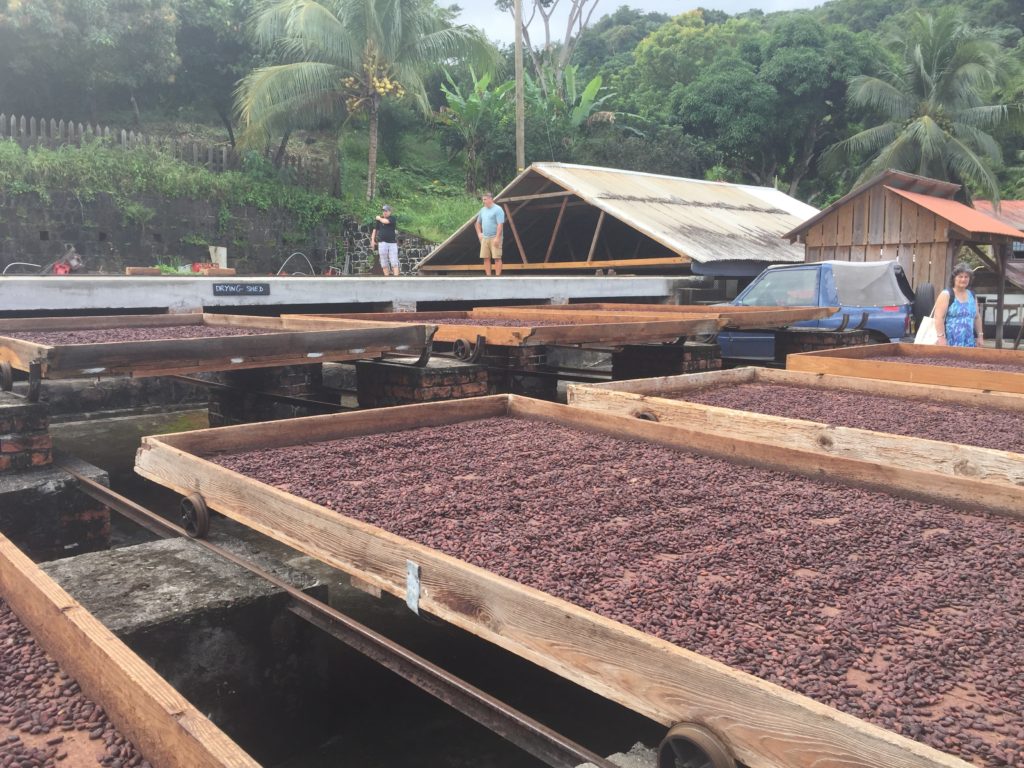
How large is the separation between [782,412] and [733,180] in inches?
1166

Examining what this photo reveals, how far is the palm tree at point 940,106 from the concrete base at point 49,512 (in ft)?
79.6

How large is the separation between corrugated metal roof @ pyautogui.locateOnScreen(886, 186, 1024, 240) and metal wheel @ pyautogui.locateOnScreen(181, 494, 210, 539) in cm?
1328

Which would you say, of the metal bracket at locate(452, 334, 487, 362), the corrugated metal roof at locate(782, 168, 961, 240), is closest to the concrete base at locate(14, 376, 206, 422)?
the metal bracket at locate(452, 334, 487, 362)

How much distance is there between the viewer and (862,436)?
3723 mm

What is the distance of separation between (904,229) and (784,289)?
5.54 meters

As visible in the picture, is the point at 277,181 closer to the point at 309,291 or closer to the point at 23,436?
the point at 309,291

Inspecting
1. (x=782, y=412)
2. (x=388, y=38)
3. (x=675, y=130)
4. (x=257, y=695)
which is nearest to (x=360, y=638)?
(x=257, y=695)

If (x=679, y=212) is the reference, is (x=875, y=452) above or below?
below

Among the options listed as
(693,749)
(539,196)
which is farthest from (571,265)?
(693,749)

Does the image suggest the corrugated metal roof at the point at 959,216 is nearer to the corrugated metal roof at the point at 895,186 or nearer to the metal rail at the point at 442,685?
the corrugated metal roof at the point at 895,186

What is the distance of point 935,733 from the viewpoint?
1568mm

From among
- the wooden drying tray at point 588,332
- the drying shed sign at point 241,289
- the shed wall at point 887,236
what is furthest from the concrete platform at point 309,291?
the shed wall at point 887,236

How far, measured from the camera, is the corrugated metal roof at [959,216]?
13.4 meters

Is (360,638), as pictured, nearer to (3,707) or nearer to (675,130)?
(3,707)
